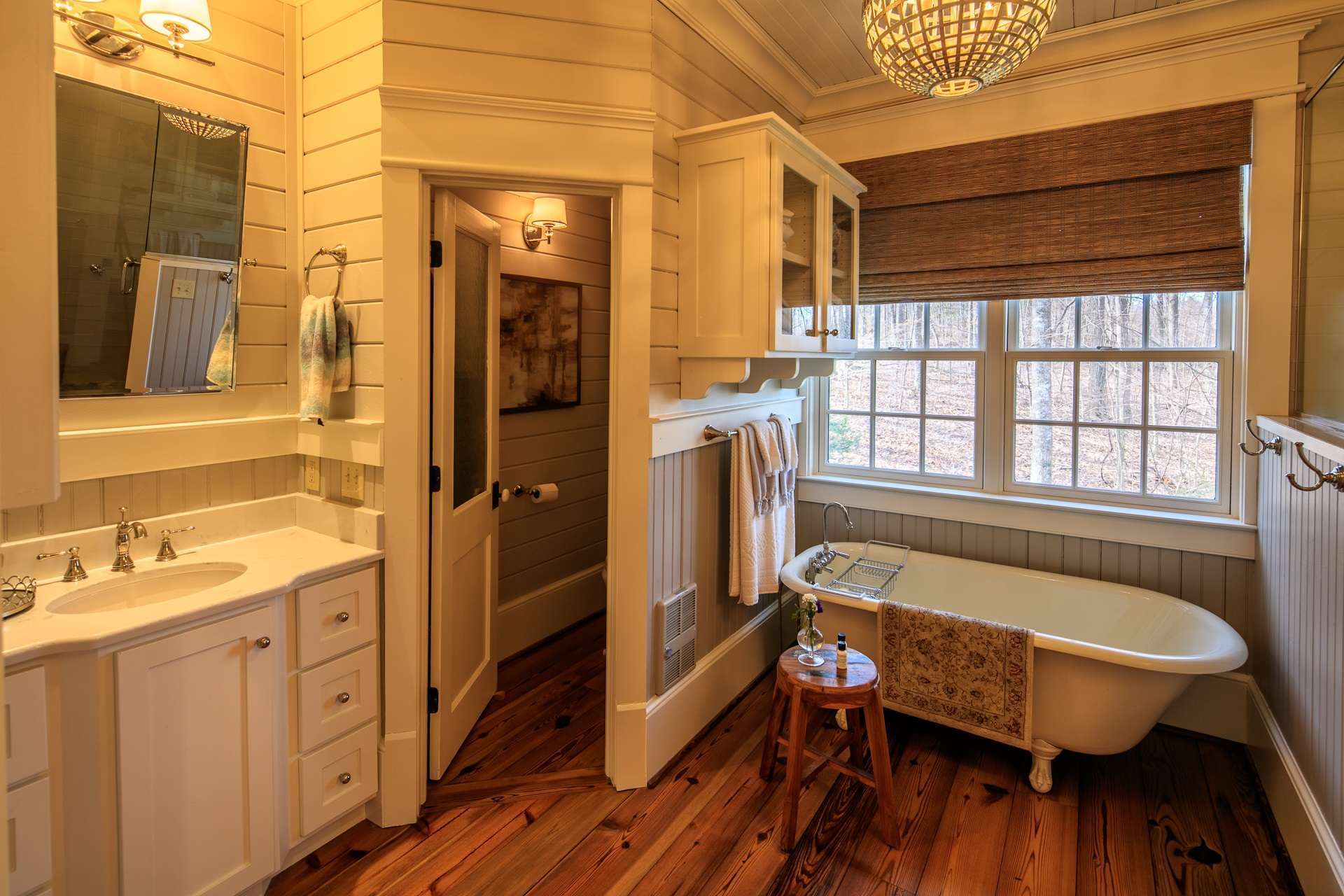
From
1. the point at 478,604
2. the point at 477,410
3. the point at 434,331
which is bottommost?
the point at 478,604

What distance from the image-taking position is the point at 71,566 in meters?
1.83

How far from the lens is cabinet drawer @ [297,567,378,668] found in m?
1.96

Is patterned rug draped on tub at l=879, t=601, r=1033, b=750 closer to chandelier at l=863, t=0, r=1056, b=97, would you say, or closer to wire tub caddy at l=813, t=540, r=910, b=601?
wire tub caddy at l=813, t=540, r=910, b=601

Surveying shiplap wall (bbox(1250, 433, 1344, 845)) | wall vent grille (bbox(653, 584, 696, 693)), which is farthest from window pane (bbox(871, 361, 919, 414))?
wall vent grille (bbox(653, 584, 696, 693))

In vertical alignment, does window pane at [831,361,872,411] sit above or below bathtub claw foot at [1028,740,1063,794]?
above

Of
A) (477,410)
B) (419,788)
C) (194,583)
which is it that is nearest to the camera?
(194,583)

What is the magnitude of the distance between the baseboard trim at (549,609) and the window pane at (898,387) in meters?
1.74

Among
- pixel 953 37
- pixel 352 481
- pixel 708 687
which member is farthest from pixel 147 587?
Result: pixel 953 37

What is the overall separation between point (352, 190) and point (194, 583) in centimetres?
123

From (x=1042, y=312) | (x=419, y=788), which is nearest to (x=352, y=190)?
(x=419, y=788)

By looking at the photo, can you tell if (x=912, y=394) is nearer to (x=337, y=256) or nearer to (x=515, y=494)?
(x=515, y=494)

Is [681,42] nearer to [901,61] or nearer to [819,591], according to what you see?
[901,61]

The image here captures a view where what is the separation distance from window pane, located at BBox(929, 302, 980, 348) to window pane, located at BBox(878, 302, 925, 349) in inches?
2.1

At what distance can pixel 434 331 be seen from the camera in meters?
2.22
